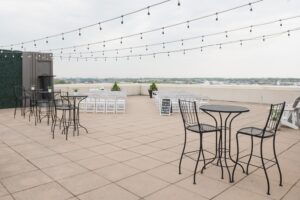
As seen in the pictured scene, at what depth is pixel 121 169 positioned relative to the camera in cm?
329

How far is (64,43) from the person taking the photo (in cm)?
1141

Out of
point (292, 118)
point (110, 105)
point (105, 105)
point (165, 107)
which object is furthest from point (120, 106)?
point (292, 118)

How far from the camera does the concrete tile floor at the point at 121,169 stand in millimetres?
2605

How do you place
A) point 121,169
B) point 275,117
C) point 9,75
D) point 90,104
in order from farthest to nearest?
point 9,75
point 90,104
point 275,117
point 121,169

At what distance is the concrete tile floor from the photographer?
2.61 metres

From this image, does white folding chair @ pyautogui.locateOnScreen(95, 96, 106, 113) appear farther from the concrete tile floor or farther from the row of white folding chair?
the concrete tile floor

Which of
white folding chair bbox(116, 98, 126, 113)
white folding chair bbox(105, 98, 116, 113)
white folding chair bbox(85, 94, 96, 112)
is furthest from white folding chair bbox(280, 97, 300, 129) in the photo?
white folding chair bbox(85, 94, 96, 112)

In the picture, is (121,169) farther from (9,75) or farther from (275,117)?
(9,75)

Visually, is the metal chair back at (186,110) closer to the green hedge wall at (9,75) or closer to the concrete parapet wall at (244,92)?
the green hedge wall at (9,75)

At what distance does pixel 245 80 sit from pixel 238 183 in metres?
12.4

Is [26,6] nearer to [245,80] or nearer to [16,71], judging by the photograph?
[16,71]

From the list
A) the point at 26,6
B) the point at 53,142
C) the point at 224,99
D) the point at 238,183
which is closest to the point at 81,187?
the point at 238,183

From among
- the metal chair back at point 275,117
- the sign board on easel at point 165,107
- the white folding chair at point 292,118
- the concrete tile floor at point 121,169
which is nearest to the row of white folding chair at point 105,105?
A: the sign board on easel at point 165,107

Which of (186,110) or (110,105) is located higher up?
(186,110)
